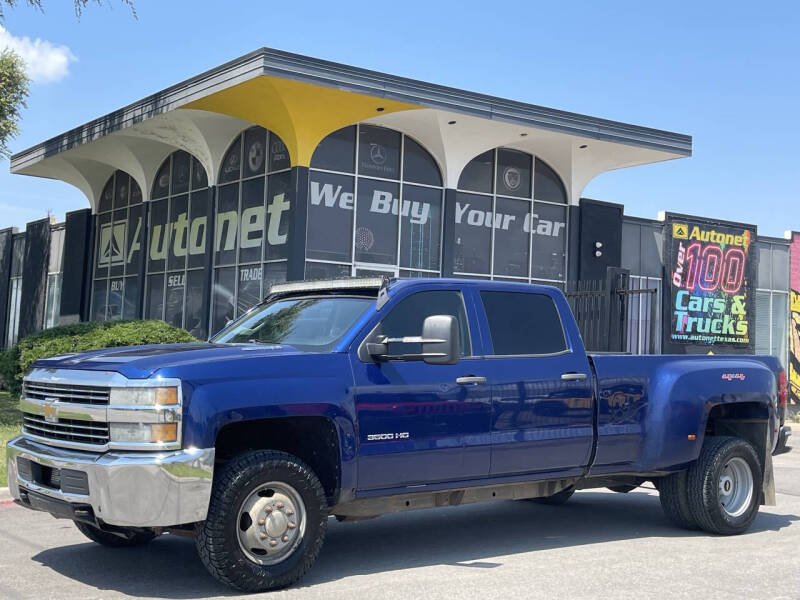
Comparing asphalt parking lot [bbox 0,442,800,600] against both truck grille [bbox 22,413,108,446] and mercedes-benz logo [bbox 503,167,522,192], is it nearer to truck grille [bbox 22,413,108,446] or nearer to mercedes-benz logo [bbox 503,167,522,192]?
truck grille [bbox 22,413,108,446]

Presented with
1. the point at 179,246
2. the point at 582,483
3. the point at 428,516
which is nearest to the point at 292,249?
the point at 179,246

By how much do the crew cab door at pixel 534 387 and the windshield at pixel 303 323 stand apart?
3.46 ft

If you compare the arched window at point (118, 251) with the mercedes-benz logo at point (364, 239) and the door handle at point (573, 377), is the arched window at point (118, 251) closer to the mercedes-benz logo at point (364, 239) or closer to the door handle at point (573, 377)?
the mercedes-benz logo at point (364, 239)

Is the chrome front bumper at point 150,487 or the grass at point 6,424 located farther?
the grass at point 6,424

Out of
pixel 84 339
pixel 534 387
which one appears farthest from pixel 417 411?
pixel 84 339

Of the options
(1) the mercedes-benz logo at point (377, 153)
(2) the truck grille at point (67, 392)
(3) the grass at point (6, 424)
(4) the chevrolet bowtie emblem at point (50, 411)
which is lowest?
(3) the grass at point (6, 424)

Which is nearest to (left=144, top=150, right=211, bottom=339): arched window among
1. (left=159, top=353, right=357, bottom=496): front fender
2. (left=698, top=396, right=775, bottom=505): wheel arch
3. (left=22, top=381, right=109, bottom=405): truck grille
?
(left=698, top=396, right=775, bottom=505): wheel arch

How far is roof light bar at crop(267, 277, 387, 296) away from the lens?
684 cm

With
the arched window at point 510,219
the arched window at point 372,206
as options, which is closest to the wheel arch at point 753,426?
the arched window at point 372,206

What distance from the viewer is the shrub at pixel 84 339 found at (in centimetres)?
1709

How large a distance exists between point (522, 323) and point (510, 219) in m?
16.9

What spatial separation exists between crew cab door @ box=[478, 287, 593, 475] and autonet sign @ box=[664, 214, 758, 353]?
2069 centimetres

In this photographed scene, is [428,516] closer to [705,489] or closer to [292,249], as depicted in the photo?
[705,489]

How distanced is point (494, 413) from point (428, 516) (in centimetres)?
253
